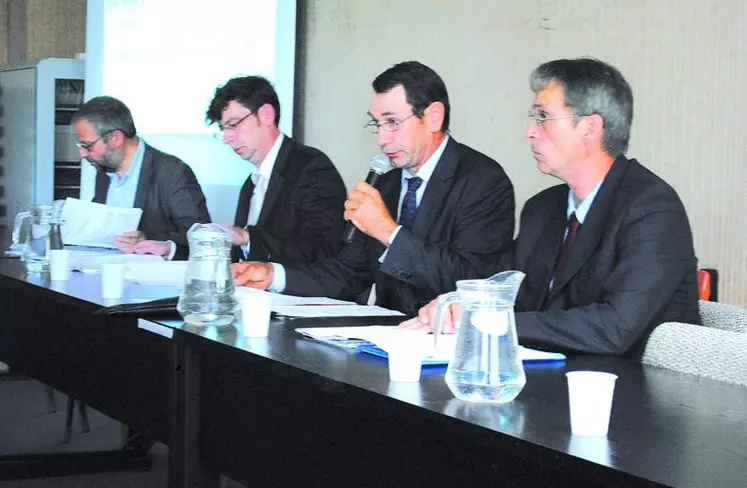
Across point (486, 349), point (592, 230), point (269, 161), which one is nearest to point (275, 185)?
point (269, 161)

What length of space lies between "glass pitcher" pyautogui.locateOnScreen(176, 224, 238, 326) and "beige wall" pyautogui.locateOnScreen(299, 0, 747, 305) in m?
1.92

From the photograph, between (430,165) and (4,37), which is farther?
(4,37)

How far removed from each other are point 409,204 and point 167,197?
1757 mm

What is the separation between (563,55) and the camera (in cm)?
420

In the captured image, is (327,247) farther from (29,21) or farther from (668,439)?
(29,21)

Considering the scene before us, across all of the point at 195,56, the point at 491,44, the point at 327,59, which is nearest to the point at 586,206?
the point at 491,44

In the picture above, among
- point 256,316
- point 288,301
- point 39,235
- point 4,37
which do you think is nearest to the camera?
point 256,316

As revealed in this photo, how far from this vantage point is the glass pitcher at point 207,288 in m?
2.35

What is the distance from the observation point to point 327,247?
3836 millimetres

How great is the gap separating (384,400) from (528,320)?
63 cm

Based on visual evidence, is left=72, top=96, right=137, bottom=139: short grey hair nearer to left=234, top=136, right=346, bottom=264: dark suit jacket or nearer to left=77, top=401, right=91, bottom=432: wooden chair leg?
left=234, top=136, right=346, bottom=264: dark suit jacket

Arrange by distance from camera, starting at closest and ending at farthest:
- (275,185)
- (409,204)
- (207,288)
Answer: (207,288), (409,204), (275,185)

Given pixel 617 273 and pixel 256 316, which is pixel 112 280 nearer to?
pixel 256 316

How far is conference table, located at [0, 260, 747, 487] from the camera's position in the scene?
1289 millimetres
